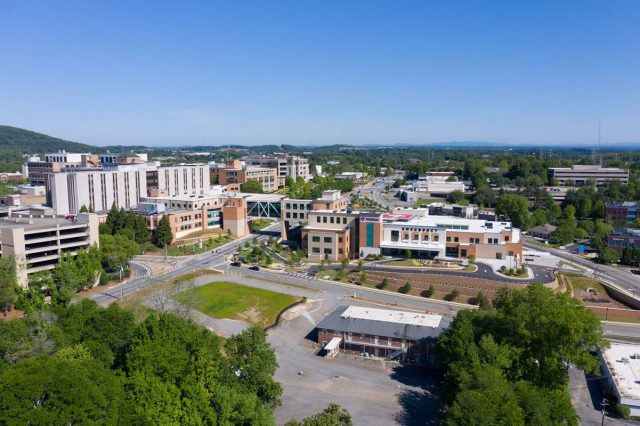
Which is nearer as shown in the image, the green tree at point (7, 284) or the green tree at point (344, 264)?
the green tree at point (7, 284)

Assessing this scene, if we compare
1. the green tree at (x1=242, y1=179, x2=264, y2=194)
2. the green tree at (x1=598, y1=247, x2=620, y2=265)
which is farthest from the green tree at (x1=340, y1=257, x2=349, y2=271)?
the green tree at (x1=242, y1=179, x2=264, y2=194)

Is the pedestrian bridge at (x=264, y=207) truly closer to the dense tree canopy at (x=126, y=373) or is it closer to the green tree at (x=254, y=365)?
the dense tree canopy at (x=126, y=373)

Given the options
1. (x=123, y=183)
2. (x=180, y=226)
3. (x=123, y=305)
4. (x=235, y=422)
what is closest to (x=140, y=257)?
(x=180, y=226)

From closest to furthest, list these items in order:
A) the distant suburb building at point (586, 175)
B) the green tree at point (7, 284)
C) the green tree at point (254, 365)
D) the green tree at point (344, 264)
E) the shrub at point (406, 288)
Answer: the green tree at point (254, 365), the green tree at point (7, 284), the shrub at point (406, 288), the green tree at point (344, 264), the distant suburb building at point (586, 175)

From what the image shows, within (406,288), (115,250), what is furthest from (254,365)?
(115,250)

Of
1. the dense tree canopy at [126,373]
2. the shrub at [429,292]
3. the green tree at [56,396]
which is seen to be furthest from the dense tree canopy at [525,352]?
the shrub at [429,292]
